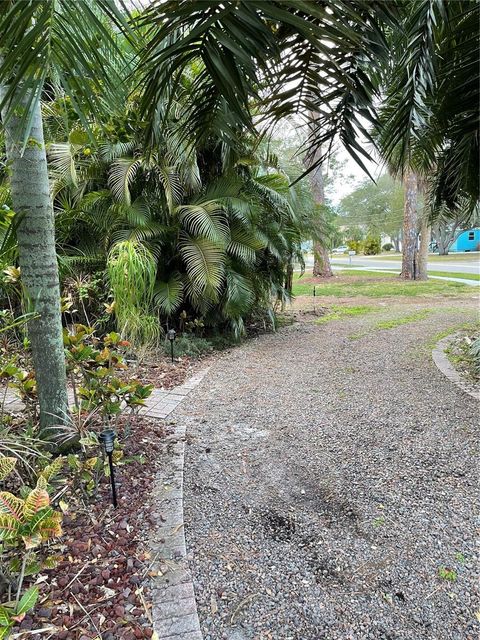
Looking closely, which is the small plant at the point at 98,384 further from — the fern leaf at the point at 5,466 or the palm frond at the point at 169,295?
the palm frond at the point at 169,295

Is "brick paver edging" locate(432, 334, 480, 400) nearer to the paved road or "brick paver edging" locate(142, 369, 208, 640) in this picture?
"brick paver edging" locate(142, 369, 208, 640)

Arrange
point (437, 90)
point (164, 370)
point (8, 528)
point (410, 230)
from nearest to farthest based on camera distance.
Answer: point (8, 528) < point (437, 90) < point (164, 370) < point (410, 230)

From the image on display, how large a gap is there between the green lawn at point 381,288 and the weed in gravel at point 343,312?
1774mm

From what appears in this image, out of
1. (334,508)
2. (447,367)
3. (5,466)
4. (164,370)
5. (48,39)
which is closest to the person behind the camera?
(48,39)

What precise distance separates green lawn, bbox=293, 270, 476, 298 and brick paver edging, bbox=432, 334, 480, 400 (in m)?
5.12

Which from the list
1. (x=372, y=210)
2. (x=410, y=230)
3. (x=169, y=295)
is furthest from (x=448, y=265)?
(x=169, y=295)

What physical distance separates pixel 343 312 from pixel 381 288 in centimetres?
405

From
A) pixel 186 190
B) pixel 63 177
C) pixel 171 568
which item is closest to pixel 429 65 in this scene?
pixel 171 568

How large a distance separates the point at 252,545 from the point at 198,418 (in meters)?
1.45

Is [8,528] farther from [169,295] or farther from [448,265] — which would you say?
[448,265]

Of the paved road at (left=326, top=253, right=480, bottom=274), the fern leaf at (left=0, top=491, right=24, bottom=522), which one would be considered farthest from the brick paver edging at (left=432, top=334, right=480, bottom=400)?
the paved road at (left=326, top=253, right=480, bottom=274)

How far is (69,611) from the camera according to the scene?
52.1 inches

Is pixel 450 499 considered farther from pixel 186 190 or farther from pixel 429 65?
pixel 186 190

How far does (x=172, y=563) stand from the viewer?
62.7 inches
